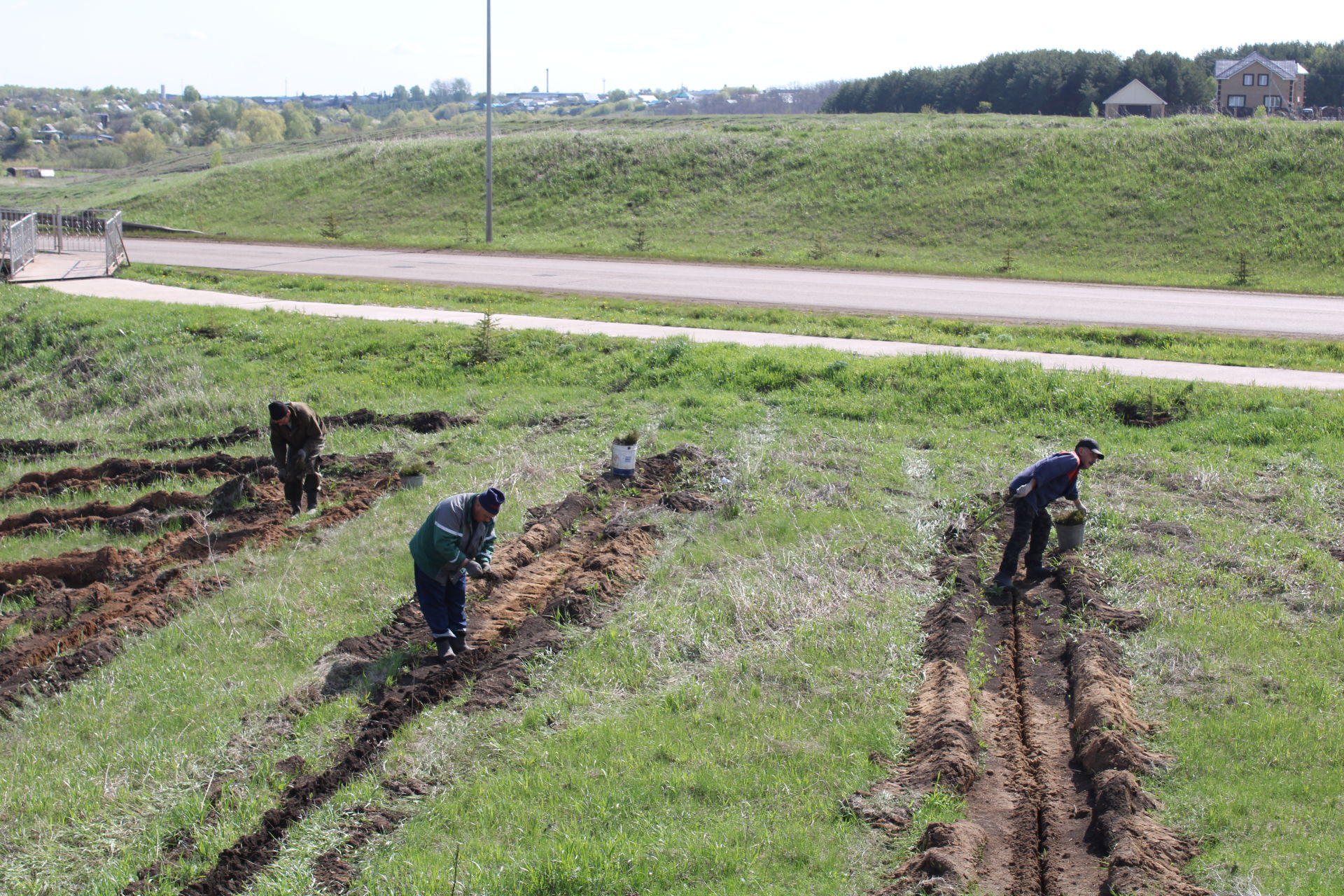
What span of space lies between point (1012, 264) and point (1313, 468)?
16.3m

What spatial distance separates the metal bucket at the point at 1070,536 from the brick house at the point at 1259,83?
71153mm

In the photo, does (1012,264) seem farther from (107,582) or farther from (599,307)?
(107,582)

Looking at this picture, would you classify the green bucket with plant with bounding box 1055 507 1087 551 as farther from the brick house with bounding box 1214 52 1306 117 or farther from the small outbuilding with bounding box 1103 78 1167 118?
the brick house with bounding box 1214 52 1306 117

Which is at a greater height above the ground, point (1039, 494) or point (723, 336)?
point (723, 336)

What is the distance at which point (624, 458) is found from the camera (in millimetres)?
12719

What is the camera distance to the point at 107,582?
11.0 m

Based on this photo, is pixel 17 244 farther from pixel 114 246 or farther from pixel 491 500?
pixel 491 500

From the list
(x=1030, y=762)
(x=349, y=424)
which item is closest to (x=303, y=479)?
(x=349, y=424)

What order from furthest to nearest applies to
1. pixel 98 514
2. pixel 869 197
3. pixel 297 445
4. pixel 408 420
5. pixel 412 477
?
1. pixel 869 197
2. pixel 408 420
3. pixel 98 514
4. pixel 412 477
5. pixel 297 445

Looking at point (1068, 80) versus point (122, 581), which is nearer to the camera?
point (122, 581)

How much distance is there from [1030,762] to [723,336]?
13135 mm

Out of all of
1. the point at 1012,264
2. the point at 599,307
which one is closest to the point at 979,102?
the point at 1012,264

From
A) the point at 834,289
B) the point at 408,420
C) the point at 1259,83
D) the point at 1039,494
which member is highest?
the point at 1259,83

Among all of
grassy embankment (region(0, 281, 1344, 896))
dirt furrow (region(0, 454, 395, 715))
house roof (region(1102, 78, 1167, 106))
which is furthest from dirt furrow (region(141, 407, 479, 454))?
house roof (region(1102, 78, 1167, 106))
